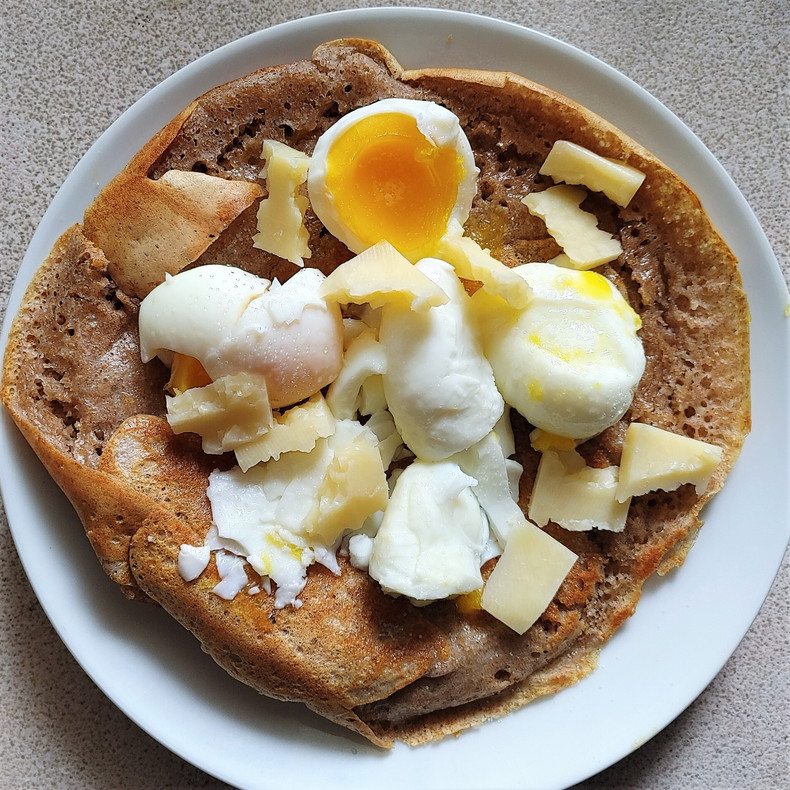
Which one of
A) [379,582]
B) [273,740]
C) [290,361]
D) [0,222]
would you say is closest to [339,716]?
[273,740]

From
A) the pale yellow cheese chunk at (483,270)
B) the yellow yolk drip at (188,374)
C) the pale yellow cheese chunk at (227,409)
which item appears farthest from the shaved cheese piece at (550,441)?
the yellow yolk drip at (188,374)

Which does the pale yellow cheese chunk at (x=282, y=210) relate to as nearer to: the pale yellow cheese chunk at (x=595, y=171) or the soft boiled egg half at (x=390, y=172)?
the soft boiled egg half at (x=390, y=172)

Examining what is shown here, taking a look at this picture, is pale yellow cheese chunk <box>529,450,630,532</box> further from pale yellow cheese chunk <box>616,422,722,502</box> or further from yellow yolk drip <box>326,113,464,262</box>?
yellow yolk drip <box>326,113,464,262</box>

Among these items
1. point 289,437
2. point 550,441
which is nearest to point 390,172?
point 289,437

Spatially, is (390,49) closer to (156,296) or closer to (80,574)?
(156,296)

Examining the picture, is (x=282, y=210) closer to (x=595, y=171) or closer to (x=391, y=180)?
(x=391, y=180)

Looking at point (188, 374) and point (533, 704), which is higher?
point (188, 374)

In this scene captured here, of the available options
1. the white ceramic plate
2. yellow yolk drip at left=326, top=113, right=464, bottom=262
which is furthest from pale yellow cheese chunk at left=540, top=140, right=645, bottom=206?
yellow yolk drip at left=326, top=113, right=464, bottom=262

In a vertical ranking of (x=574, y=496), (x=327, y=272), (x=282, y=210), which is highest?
(x=282, y=210)
